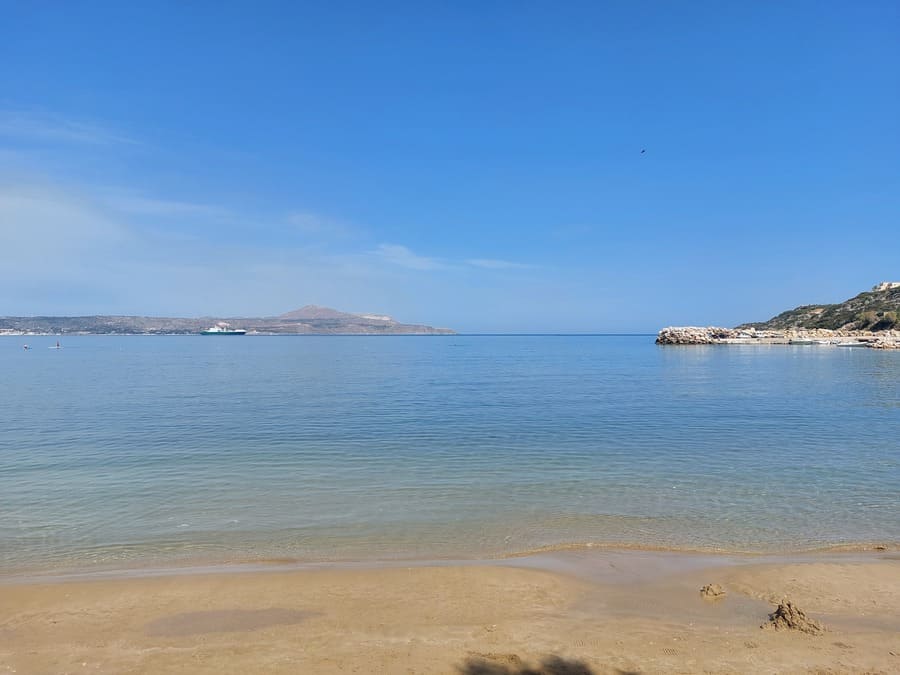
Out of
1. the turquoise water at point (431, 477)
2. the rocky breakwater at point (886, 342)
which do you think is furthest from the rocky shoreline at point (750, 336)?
the turquoise water at point (431, 477)

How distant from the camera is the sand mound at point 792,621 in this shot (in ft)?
24.5

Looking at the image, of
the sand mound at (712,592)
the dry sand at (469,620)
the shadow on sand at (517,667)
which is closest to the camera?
the shadow on sand at (517,667)

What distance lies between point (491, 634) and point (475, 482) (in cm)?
801

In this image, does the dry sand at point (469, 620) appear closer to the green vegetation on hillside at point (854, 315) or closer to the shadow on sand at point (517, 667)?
the shadow on sand at point (517, 667)

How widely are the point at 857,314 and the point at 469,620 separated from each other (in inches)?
6672

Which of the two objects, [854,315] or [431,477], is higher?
[854,315]

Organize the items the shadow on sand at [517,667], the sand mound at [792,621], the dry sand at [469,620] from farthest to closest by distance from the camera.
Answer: the sand mound at [792,621]
the dry sand at [469,620]
the shadow on sand at [517,667]

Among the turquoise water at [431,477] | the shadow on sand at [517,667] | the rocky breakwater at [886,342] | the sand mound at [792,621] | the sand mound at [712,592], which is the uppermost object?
the rocky breakwater at [886,342]

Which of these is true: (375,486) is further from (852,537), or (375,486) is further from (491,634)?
(852,537)

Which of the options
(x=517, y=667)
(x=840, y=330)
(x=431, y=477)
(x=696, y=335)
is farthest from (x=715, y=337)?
(x=517, y=667)

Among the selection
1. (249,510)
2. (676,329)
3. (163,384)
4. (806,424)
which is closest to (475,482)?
(249,510)

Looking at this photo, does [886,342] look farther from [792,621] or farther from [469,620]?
[469,620]

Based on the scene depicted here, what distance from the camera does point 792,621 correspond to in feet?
24.9

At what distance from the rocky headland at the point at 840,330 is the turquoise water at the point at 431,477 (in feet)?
311
